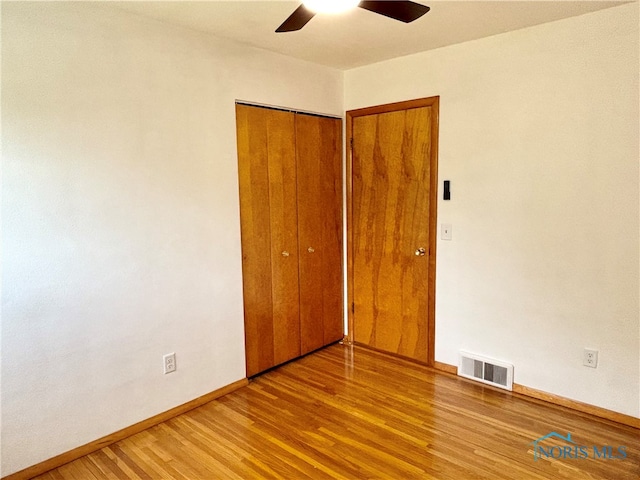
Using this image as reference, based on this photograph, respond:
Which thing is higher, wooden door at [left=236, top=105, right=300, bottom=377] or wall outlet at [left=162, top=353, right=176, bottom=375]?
wooden door at [left=236, top=105, right=300, bottom=377]

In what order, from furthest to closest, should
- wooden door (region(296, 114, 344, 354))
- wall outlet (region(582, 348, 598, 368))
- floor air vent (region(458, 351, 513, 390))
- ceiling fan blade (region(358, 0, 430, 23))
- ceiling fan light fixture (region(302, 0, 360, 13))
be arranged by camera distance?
wooden door (region(296, 114, 344, 354)), floor air vent (region(458, 351, 513, 390)), wall outlet (region(582, 348, 598, 368)), ceiling fan blade (region(358, 0, 430, 23)), ceiling fan light fixture (region(302, 0, 360, 13))

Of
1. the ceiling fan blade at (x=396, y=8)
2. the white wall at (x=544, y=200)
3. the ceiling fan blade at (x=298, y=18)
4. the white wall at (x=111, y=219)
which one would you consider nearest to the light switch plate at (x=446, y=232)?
the white wall at (x=544, y=200)

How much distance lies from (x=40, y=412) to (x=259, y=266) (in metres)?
1.53

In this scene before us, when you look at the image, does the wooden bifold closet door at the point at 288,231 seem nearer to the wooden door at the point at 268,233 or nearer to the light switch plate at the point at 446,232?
the wooden door at the point at 268,233

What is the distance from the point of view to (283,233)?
10.7 ft

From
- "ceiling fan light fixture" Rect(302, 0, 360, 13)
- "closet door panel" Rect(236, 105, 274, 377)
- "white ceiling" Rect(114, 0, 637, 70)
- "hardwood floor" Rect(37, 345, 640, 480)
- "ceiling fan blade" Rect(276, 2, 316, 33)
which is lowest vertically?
"hardwood floor" Rect(37, 345, 640, 480)

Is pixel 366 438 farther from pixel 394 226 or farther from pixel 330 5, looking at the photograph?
pixel 330 5

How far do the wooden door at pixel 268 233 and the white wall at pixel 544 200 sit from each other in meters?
1.08

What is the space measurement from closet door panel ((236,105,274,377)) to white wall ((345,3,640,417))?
48.0 inches

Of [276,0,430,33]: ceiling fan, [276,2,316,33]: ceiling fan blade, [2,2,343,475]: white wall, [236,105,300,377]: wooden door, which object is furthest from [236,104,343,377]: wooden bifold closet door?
[276,0,430,33]: ceiling fan

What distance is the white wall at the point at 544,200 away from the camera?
239 centimetres

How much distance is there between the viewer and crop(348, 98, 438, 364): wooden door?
10.5 feet

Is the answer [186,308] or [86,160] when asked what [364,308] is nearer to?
[186,308]

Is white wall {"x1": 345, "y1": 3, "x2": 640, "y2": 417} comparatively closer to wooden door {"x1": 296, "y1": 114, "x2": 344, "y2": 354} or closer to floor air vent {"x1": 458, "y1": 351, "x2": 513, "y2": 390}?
floor air vent {"x1": 458, "y1": 351, "x2": 513, "y2": 390}
